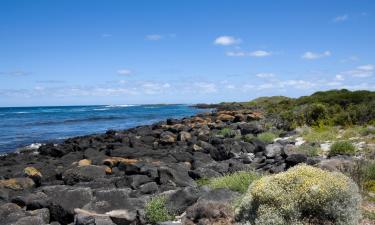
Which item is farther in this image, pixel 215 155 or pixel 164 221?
pixel 215 155

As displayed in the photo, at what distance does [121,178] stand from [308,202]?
8533 mm

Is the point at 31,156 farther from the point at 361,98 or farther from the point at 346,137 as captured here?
the point at 361,98

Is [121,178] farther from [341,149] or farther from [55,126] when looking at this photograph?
[55,126]

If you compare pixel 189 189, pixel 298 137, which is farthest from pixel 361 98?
pixel 189 189

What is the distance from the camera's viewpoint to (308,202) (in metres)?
7.93

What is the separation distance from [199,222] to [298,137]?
15.9 metres

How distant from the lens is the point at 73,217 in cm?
1141

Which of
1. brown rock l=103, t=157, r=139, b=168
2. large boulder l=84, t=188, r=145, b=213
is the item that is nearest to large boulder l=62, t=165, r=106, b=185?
brown rock l=103, t=157, r=139, b=168

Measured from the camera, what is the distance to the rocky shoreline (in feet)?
36.8

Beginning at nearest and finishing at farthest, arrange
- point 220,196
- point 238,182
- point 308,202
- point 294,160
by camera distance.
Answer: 1. point 308,202
2. point 220,196
3. point 238,182
4. point 294,160

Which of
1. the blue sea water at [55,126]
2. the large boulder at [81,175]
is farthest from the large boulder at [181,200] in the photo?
the blue sea water at [55,126]

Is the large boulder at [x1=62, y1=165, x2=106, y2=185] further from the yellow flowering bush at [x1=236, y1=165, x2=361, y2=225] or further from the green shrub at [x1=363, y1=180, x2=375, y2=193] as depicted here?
the yellow flowering bush at [x1=236, y1=165, x2=361, y2=225]

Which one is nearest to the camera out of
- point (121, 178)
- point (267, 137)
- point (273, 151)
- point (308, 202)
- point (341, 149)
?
point (308, 202)

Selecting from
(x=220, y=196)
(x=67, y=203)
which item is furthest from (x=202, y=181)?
(x=67, y=203)
